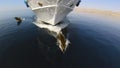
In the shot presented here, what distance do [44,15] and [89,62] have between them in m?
13.1

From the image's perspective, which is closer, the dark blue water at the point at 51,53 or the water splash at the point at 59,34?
the dark blue water at the point at 51,53

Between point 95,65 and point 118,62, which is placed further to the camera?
point 118,62

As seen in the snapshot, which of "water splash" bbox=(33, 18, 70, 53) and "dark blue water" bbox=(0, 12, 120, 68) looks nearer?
"dark blue water" bbox=(0, 12, 120, 68)

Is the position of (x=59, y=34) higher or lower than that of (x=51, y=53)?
lower

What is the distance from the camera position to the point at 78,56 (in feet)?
55.3

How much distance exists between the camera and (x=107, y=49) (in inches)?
789

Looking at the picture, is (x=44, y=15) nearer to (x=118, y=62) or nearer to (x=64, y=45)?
(x=64, y=45)

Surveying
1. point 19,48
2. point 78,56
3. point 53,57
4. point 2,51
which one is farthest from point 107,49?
point 2,51

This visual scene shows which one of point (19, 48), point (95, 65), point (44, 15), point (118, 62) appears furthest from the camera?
point (44, 15)

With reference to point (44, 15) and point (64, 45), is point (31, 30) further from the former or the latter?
point (64, 45)

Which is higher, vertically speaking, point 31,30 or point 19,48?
point 19,48

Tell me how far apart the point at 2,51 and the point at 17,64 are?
369 centimetres

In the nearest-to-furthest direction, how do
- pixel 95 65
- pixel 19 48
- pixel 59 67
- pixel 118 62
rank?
1. pixel 59 67
2. pixel 95 65
3. pixel 118 62
4. pixel 19 48

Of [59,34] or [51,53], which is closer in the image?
[51,53]
